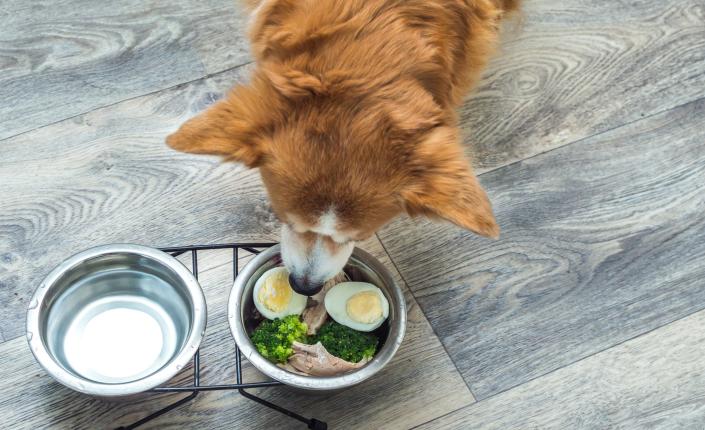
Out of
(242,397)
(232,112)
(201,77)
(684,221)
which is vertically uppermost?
(232,112)

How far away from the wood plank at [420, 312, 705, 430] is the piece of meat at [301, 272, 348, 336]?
1.22ft

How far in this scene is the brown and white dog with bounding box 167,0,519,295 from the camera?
129cm

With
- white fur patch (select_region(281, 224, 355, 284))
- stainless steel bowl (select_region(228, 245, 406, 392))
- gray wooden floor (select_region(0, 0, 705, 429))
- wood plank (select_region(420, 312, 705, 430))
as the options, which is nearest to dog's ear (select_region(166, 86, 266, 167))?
white fur patch (select_region(281, 224, 355, 284))

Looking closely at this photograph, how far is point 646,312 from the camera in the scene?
6.18ft

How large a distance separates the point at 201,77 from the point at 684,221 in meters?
1.47

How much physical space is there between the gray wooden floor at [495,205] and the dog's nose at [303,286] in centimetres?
31

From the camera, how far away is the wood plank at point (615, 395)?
5.70ft

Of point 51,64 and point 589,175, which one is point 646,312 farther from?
point 51,64

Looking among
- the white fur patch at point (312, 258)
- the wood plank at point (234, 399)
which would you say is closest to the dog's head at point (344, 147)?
the white fur patch at point (312, 258)

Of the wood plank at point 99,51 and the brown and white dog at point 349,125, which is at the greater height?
the brown and white dog at point 349,125

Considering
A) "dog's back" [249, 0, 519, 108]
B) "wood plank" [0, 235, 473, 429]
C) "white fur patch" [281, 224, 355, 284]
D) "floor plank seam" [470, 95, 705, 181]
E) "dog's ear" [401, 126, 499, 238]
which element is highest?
"dog's back" [249, 0, 519, 108]

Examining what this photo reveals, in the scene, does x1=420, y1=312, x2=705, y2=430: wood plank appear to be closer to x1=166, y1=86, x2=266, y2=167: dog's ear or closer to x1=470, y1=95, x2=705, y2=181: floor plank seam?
x1=470, y1=95, x2=705, y2=181: floor plank seam

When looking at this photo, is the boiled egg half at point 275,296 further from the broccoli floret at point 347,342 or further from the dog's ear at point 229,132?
the dog's ear at point 229,132

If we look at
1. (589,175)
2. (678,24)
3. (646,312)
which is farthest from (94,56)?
(678,24)
